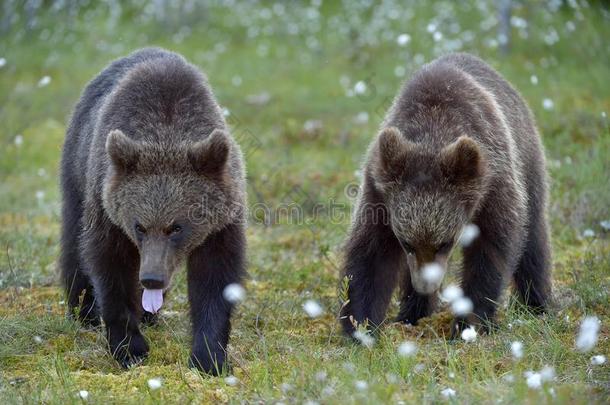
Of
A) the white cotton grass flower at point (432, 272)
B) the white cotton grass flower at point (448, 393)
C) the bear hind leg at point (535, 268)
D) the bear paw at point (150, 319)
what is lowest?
the bear paw at point (150, 319)

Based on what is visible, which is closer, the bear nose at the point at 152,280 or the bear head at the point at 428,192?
the bear nose at the point at 152,280

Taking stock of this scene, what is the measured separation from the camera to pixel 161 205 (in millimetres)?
5039

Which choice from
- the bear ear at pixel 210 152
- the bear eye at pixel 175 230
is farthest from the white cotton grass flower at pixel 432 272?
the bear eye at pixel 175 230

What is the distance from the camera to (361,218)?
19.1ft

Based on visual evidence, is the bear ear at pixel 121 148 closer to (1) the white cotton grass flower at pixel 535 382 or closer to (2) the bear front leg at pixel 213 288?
(2) the bear front leg at pixel 213 288

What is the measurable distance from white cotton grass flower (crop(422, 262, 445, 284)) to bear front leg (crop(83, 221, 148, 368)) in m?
1.93

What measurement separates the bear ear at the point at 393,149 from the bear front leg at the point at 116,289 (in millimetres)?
1762

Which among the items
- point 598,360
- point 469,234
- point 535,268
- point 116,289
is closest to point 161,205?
point 116,289

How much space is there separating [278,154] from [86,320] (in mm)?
5295

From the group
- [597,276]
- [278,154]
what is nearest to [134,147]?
[597,276]

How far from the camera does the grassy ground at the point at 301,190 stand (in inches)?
181

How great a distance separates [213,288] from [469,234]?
1.69 meters

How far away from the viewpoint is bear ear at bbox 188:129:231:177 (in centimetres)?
510

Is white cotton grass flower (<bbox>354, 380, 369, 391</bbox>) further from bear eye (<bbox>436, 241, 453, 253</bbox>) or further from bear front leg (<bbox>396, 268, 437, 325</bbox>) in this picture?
bear front leg (<bbox>396, 268, 437, 325</bbox>)
